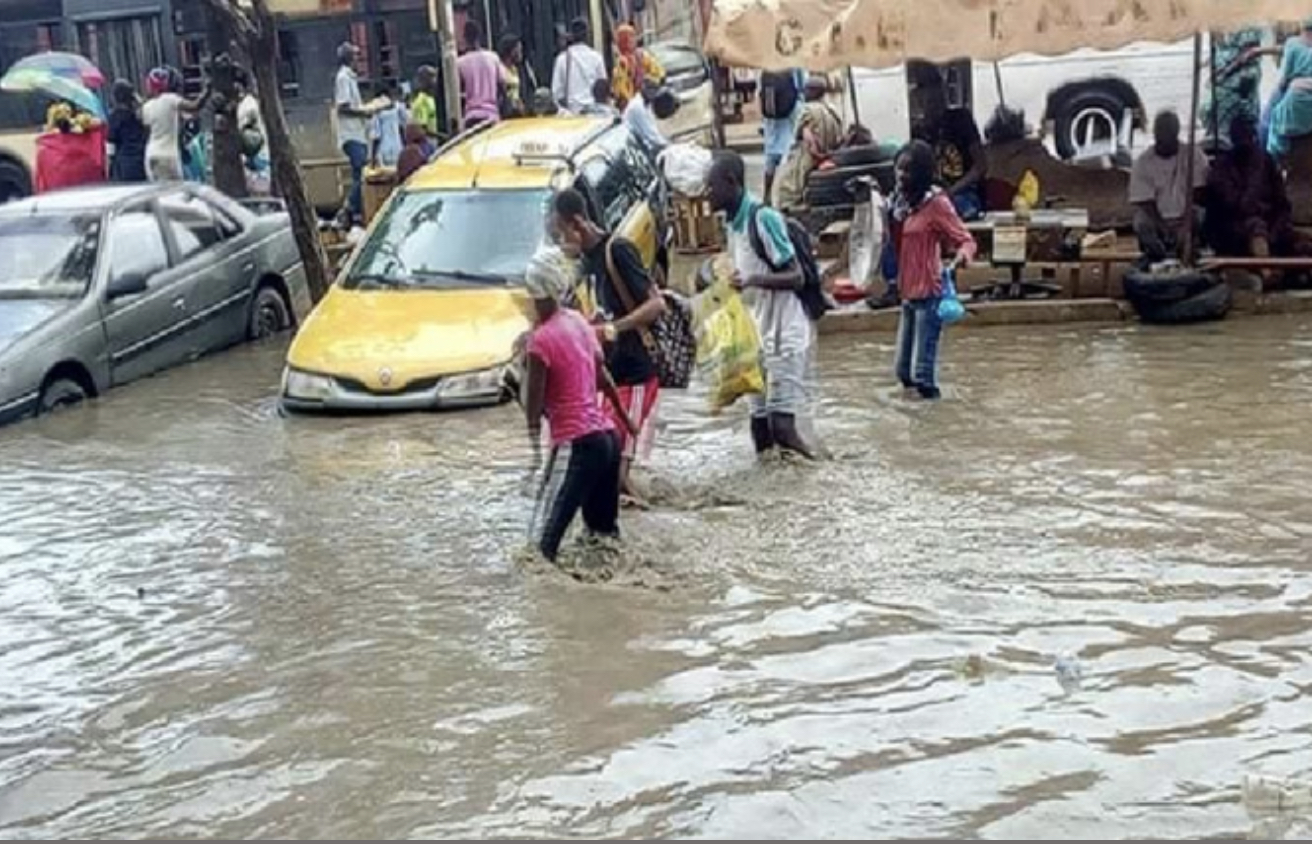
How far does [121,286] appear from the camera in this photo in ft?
44.6

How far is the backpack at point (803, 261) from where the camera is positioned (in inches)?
383

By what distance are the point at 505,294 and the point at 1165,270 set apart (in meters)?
4.77

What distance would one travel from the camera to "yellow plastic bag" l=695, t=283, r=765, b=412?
966 cm

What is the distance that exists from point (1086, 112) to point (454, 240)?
7169mm

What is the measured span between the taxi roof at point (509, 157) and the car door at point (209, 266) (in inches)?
79.2

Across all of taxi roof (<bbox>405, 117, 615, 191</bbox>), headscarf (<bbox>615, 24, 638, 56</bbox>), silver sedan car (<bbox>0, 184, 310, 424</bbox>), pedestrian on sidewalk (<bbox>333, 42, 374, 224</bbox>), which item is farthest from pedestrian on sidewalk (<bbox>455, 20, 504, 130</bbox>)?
taxi roof (<bbox>405, 117, 615, 191</bbox>)

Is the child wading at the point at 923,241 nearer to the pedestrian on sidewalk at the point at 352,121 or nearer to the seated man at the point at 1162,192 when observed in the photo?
the seated man at the point at 1162,192

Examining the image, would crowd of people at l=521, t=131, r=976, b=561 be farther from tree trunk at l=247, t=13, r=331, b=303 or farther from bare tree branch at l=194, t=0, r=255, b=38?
bare tree branch at l=194, t=0, r=255, b=38

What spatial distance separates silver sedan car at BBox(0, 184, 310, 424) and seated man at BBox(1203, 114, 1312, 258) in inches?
300

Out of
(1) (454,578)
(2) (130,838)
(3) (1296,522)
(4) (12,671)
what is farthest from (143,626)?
(3) (1296,522)

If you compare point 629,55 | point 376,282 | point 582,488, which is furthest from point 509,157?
point 629,55

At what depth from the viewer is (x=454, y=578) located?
865cm

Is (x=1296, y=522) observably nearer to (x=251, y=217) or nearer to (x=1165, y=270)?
(x=1165, y=270)

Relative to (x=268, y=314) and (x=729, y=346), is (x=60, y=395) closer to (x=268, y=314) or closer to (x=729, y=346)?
(x=268, y=314)
